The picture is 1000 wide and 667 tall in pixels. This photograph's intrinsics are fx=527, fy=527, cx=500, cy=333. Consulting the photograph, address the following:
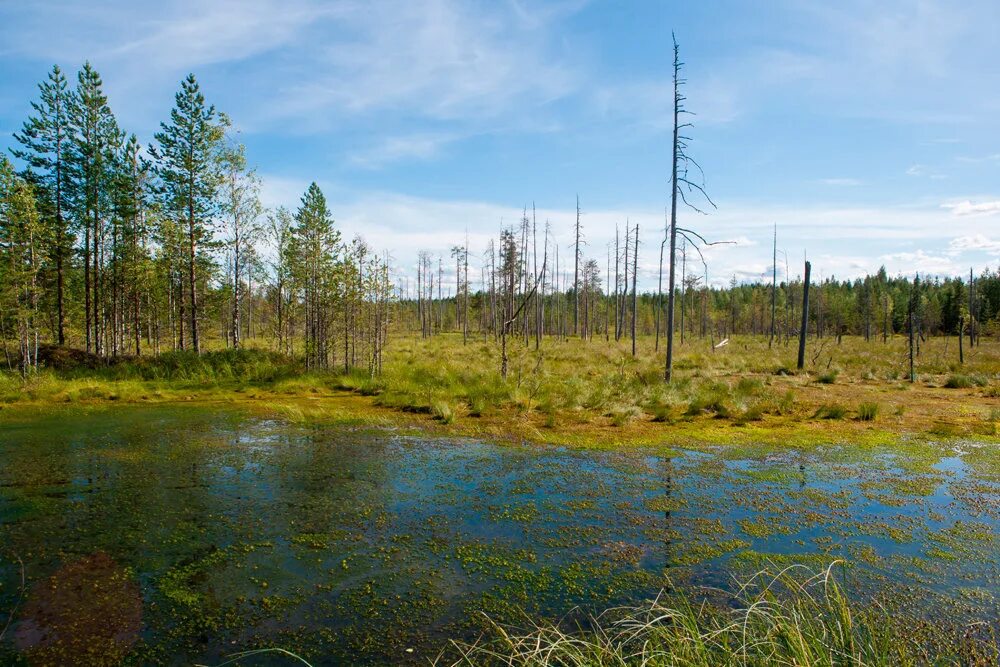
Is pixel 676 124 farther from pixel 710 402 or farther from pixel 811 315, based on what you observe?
pixel 811 315

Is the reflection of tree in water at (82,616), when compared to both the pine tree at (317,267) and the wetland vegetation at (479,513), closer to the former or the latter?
the wetland vegetation at (479,513)

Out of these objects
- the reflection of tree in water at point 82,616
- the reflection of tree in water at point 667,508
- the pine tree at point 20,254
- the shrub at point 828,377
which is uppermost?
the pine tree at point 20,254

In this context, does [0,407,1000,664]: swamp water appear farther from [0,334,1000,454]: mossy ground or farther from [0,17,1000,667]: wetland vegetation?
[0,334,1000,454]: mossy ground

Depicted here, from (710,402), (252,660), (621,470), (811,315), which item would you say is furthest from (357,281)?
(811,315)

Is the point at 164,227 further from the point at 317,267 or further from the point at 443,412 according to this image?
the point at 443,412

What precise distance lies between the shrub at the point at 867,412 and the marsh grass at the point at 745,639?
9.72m

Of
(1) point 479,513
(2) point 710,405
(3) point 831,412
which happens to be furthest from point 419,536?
(3) point 831,412

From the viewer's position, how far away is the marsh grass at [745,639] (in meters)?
2.57

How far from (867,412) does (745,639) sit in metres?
13.0

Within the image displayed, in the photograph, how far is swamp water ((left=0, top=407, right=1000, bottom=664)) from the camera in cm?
432

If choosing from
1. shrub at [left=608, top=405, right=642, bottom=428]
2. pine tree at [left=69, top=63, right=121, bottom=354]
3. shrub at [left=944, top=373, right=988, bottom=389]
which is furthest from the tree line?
shrub at [left=944, top=373, right=988, bottom=389]

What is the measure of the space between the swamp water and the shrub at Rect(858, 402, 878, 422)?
9.05 ft

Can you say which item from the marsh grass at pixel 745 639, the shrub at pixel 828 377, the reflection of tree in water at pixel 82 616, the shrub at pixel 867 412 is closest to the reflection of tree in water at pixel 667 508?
the marsh grass at pixel 745 639

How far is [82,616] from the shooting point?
431cm
